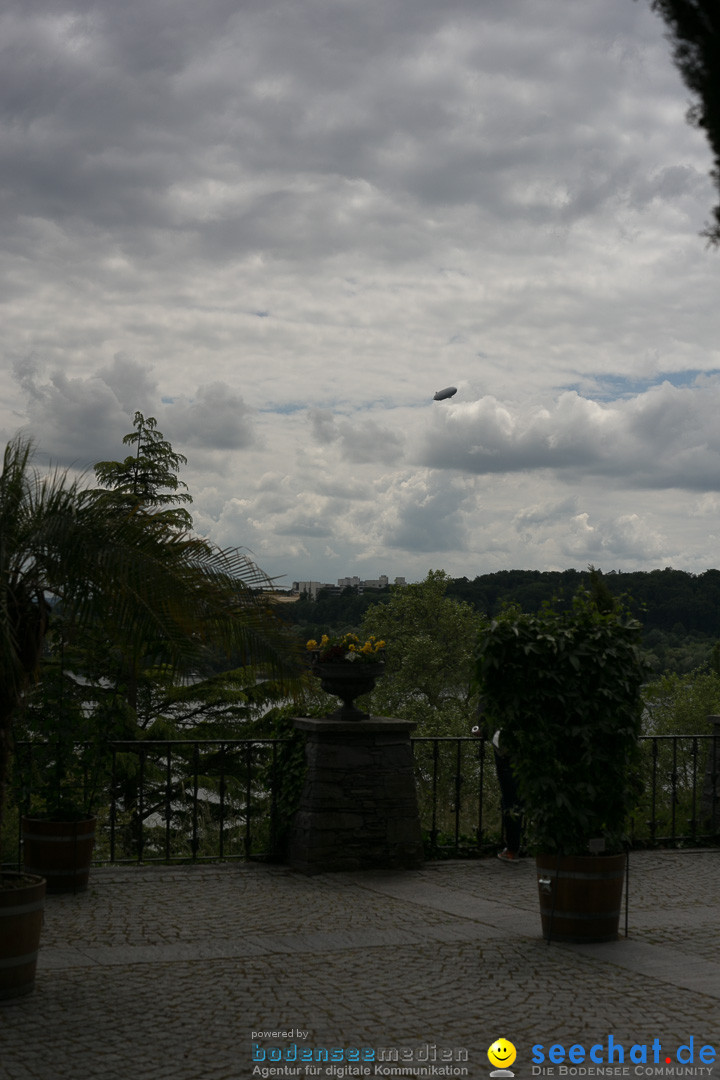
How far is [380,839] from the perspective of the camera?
27.2 feet

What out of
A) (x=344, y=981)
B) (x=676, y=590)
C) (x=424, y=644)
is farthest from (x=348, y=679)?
(x=424, y=644)

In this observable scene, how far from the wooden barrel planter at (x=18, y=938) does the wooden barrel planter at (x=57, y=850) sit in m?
2.23

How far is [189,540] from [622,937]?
11.9 feet

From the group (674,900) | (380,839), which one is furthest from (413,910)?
(674,900)

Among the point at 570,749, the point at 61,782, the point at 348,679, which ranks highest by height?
the point at 348,679

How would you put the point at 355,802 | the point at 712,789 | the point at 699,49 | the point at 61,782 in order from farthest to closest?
the point at 712,789, the point at 355,802, the point at 61,782, the point at 699,49

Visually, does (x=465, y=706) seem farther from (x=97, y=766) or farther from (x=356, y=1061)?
(x=356, y=1061)

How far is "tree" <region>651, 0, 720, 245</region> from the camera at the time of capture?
2963 millimetres

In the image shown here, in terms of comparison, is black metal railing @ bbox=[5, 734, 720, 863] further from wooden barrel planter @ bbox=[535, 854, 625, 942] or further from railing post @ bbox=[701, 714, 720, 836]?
wooden barrel planter @ bbox=[535, 854, 625, 942]

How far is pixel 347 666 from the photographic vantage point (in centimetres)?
835

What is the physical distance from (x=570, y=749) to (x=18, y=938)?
3304 mm

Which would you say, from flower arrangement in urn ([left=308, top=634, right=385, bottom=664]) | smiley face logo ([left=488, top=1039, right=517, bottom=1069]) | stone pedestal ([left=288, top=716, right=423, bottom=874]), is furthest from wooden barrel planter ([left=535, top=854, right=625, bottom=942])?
flower arrangement in urn ([left=308, top=634, right=385, bottom=664])

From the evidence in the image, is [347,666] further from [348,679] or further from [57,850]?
[57,850]

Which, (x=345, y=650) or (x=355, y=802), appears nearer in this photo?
(x=355, y=802)
